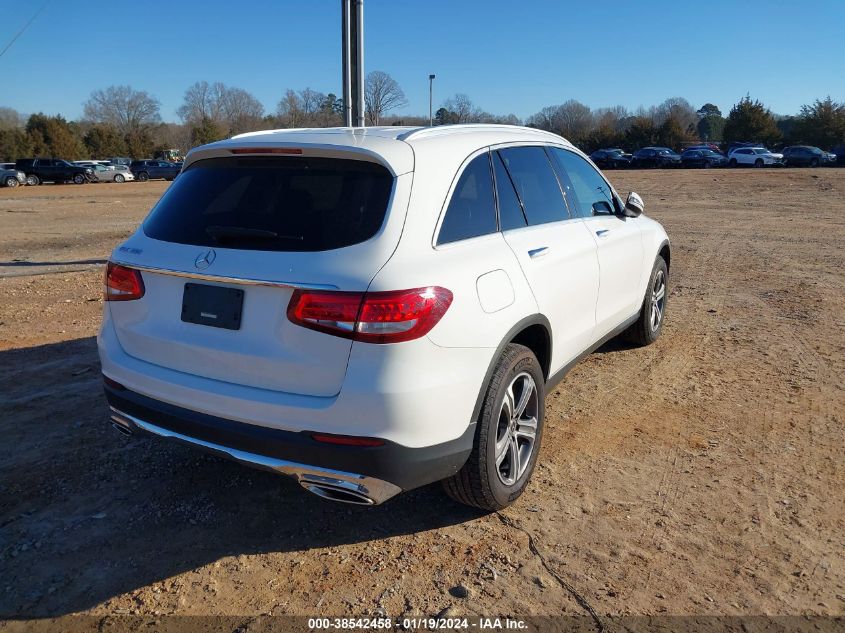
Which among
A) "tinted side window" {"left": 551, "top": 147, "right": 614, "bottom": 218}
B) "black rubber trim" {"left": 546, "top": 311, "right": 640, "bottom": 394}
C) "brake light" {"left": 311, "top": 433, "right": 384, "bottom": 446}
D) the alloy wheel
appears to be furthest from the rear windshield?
"tinted side window" {"left": 551, "top": 147, "right": 614, "bottom": 218}

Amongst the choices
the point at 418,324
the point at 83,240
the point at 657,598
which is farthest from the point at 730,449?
the point at 83,240

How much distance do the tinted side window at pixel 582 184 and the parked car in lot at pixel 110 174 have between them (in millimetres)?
47715

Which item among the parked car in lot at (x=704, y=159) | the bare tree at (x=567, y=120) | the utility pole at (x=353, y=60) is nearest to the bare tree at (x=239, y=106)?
the bare tree at (x=567, y=120)

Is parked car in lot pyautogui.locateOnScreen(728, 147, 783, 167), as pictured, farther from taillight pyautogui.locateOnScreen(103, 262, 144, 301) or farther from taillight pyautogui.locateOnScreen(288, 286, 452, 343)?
taillight pyautogui.locateOnScreen(103, 262, 144, 301)

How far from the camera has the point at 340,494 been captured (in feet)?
9.03

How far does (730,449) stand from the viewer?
4.08m

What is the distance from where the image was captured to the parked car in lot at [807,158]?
156 feet

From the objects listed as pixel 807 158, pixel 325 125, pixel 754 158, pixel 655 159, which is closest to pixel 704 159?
pixel 754 158

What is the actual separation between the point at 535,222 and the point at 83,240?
42.3ft

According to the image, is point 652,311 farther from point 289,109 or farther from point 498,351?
point 289,109

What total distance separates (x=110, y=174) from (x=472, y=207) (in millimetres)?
49863

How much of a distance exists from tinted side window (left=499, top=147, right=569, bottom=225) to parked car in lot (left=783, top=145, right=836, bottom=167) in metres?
51.7

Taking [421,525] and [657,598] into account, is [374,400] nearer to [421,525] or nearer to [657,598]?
[421,525]

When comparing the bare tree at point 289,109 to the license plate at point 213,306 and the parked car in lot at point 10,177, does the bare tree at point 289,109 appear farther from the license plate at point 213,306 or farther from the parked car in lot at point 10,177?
the license plate at point 213,306
